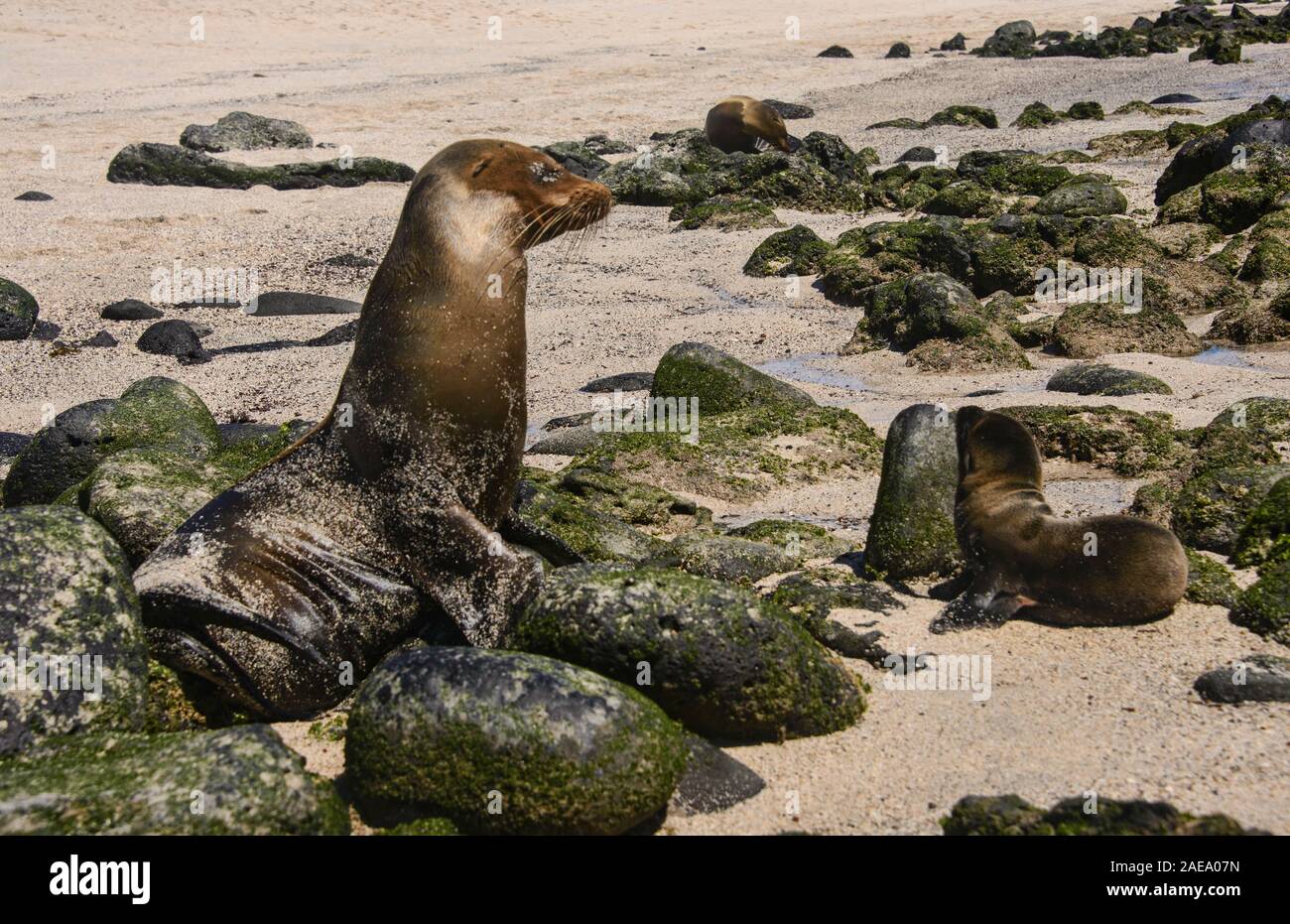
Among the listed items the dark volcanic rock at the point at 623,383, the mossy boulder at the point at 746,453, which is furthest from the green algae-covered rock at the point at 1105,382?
the dark volcanic rock at the point at 623,383

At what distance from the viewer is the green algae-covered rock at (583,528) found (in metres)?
6.56

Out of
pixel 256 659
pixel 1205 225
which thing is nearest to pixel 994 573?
pixel 256 659

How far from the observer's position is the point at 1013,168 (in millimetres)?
18016

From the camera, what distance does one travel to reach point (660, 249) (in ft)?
52.3

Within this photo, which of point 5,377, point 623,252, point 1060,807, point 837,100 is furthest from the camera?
point 837,100

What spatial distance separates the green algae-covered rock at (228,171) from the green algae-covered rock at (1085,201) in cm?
884

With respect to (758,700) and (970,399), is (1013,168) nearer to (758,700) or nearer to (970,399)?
(970,399)

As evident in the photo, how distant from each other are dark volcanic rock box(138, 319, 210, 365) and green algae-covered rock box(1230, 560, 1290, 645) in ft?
29.6

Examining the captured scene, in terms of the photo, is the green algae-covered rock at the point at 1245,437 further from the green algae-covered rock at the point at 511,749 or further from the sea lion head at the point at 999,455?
the green algae-covered rock at the point at 511,749

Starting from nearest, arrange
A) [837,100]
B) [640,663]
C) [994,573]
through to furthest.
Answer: [640,663], [994,573], [837,100]

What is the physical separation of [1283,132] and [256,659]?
15.0 m

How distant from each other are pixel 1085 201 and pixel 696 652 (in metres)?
12.4

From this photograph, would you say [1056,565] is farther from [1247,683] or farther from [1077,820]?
[1077,820]

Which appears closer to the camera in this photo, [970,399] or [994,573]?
[994,573]
